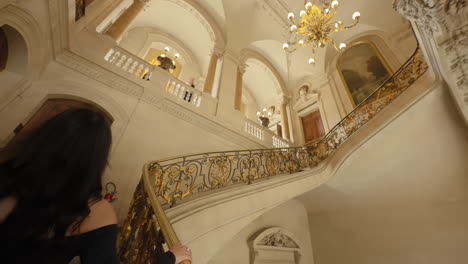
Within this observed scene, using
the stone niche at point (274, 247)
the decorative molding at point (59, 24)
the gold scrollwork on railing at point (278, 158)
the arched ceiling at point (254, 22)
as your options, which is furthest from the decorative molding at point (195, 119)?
the arched ceiling at point (254, 22)

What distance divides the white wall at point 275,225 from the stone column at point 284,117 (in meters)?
4.17

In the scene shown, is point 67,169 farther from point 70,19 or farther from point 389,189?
point 389,189

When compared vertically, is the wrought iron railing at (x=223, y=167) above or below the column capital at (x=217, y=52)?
below

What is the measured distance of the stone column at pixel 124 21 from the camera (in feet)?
16.3

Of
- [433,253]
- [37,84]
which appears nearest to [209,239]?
[37,84]

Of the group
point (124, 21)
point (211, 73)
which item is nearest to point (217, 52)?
point (211, 73)

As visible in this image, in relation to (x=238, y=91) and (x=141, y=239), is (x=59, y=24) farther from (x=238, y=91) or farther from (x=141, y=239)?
(x=238, y=91)

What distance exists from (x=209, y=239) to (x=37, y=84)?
13.6 feet

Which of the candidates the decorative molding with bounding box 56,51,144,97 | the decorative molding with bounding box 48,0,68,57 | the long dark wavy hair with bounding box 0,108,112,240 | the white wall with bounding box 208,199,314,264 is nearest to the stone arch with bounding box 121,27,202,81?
the decorative molding with bounding box 56,51,144,97

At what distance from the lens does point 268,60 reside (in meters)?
10.5

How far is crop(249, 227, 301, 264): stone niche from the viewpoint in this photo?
4.59 metres

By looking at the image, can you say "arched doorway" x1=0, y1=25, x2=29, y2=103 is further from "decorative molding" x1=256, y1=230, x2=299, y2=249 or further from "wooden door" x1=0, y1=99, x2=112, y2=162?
"decorative molding" x1=256, y1=230, x2=299, y2=249

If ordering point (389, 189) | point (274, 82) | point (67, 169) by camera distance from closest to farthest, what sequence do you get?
point (67, 169) < point (389, 189) < point (274, 82)

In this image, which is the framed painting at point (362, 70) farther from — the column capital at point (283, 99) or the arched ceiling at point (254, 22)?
the column capital at point (283, 99)
